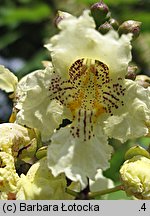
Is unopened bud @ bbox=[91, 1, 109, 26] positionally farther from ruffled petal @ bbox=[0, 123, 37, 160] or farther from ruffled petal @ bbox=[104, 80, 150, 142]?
ruffled petal @ bbox=[0, 123, 37, 160]

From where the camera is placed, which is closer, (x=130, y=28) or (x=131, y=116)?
(x=131, y=116)

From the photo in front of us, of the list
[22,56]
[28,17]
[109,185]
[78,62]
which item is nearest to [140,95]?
[78,62]

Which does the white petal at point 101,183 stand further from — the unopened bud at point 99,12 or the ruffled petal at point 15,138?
the unopened bud at point 99,12

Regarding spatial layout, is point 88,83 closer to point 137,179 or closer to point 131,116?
point 131,116

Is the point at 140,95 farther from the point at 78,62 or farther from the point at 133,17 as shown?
the point at 133,17

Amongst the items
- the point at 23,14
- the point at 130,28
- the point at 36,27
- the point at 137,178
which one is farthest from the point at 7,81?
the point at 36,27

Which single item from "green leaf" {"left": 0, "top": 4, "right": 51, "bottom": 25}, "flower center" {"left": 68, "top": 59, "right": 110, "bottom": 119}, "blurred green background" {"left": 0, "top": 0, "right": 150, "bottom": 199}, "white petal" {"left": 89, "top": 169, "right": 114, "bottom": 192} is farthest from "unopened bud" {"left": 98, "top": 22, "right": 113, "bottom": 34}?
"green leaf" {"left": 0, "top": 4, "right": 51, "bottom": 25}
